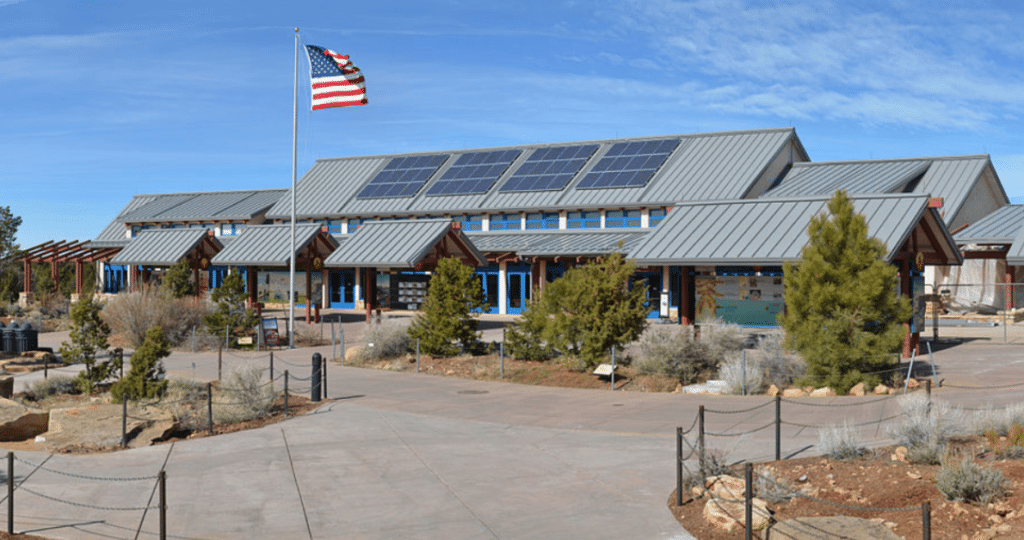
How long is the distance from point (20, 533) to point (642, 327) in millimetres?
14770

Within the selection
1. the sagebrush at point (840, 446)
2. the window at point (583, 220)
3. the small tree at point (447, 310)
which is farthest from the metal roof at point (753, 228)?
the window at point (583, 220)

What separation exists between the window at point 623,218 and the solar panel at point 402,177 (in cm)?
1284

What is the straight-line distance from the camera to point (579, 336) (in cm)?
2189

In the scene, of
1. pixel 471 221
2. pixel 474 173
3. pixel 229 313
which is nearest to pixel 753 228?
pixel 229 313

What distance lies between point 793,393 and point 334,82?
701 inches

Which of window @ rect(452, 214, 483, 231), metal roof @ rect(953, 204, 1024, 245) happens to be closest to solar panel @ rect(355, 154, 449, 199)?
window @ rect(452, 214, 483, 231)

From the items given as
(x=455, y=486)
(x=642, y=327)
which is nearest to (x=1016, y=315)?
(x=642, y=327)

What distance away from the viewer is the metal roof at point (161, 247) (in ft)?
146

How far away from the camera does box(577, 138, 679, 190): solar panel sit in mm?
46312

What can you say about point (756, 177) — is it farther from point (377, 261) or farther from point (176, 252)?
point (176, 252)

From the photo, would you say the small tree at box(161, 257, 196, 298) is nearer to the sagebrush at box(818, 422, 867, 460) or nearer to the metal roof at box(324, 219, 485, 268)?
the metal roof at box(324, 219, 485, 268)

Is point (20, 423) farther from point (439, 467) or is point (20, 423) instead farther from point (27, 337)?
point (27, 337)

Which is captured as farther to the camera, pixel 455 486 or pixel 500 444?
pixel 500 444

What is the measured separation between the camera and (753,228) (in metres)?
27.1
